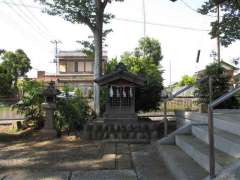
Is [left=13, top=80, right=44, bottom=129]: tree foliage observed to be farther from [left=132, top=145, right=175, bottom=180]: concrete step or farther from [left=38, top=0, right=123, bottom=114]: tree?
[left=132, top=145, right=175, bottom=180]: concrete step

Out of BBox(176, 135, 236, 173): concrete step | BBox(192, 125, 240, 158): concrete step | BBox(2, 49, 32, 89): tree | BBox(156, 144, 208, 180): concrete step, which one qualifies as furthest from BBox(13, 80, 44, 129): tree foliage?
BBox(2, 49, 32, 89): tree

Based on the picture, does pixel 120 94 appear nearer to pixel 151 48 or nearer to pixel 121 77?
pixel 121 77

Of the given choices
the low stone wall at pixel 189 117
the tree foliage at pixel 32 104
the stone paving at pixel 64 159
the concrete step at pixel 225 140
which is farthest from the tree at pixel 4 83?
the concrete step at pixel 225 140

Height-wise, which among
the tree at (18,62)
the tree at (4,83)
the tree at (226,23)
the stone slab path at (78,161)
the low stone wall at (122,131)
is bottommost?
the stone slab path at (78,161)

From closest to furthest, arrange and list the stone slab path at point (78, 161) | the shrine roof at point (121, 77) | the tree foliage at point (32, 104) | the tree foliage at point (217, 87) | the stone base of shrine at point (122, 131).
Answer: the stone slab path at point (78, 161), the stone base of shrine at point (122, 131), the tree foliage at point (217, 87), the shrine roof at point (121, 77), the tree foliage at point (32, 104)

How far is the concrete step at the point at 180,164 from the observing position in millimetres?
4832

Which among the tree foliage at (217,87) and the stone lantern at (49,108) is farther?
the stone lantern at (49,108)

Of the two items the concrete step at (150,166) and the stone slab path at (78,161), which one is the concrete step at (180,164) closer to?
the concrete step at (150,166)

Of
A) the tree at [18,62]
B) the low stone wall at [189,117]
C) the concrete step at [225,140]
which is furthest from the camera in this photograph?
the tree at [18,62]

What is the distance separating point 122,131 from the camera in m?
10.5

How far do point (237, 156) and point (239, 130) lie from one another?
92 centimetres

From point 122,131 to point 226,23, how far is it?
4.82 meters

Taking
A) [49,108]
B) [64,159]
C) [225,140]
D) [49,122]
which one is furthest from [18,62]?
[225,140]

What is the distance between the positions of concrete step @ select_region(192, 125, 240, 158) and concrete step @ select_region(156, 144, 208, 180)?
448 mm
